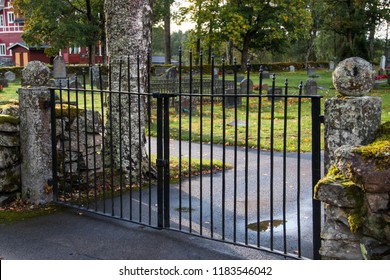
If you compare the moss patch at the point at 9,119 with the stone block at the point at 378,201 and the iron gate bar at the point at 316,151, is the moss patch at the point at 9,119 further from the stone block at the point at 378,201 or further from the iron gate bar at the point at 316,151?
the stone block at the point at 378,201

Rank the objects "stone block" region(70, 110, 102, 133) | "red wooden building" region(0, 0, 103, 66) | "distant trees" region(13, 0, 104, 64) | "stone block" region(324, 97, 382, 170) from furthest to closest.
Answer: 1. "red wooden building" region(0, 0, 103, 66)
2. "distant trees" region(13, 0, 104, 64)
3. "stone block" region(70, 110, 102, 133)
4. "stone block" region(324, 97, 382, 170)

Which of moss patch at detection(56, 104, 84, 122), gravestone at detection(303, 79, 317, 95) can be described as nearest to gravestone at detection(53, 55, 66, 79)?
gravestone at detection(303, 79, 317, 95)

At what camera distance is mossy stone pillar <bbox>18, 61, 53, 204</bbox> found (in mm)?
7094

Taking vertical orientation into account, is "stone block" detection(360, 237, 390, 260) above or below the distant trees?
below

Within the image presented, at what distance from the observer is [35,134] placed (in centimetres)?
715

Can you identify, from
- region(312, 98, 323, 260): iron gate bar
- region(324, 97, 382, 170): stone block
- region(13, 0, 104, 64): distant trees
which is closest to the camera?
region(324, 97, 382, 170): stone block

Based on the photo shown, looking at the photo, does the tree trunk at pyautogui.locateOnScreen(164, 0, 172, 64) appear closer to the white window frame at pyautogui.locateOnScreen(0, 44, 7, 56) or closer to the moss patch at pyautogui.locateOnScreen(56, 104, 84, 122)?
the white window frame at pyautogui.locateOnScreen(0, 44, 7, 56)

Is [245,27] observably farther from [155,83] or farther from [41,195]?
[41,195]

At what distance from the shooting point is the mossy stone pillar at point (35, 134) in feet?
23.3

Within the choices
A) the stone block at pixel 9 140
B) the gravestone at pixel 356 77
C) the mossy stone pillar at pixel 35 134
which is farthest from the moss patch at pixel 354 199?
the stone block at pixel 9 140

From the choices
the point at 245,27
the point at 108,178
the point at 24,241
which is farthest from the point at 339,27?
the point at 24,241

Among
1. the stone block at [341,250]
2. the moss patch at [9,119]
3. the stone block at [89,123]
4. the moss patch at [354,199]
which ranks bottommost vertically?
the stone block at [341,250]

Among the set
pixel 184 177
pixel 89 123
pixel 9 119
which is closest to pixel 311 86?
pixel 184 177

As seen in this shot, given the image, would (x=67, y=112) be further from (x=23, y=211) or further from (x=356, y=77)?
Result: (x=356, y=77)
